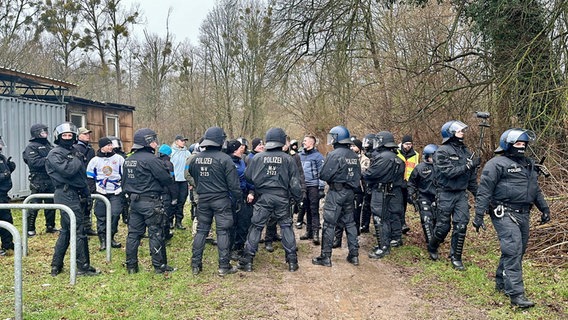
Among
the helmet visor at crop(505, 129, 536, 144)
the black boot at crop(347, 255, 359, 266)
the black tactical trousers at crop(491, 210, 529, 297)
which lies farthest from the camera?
the black boot at crop(347, 255, 359, 266)

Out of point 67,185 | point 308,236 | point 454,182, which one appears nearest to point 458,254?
point 454,182

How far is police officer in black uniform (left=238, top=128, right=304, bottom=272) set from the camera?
6.55m

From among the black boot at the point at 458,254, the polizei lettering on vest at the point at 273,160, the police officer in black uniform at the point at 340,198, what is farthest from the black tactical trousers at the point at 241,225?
the black boot at the point at 458,254

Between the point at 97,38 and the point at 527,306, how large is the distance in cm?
2841

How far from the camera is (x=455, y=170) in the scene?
6.36 meters

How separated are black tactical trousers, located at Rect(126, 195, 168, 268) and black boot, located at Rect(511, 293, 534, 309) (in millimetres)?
4766

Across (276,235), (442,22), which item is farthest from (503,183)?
(442,22)

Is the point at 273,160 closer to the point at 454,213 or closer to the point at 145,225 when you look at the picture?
the point at 145,225

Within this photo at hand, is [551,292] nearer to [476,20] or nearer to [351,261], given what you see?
[351,261]

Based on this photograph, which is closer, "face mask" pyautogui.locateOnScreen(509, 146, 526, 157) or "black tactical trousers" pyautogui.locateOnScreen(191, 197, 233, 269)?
"face mask" pyautogui.locateOnScreen(509, 146, 526, 157)

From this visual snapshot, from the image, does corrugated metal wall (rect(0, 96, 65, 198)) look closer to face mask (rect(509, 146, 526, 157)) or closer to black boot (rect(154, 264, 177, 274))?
black boot (rect(154, 264, 177, 274))

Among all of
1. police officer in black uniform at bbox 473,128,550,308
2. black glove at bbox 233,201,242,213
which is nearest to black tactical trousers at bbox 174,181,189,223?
black glove at bbox 233,201,242,213

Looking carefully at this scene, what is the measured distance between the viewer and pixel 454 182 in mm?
6555

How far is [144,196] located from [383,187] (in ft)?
13.1
